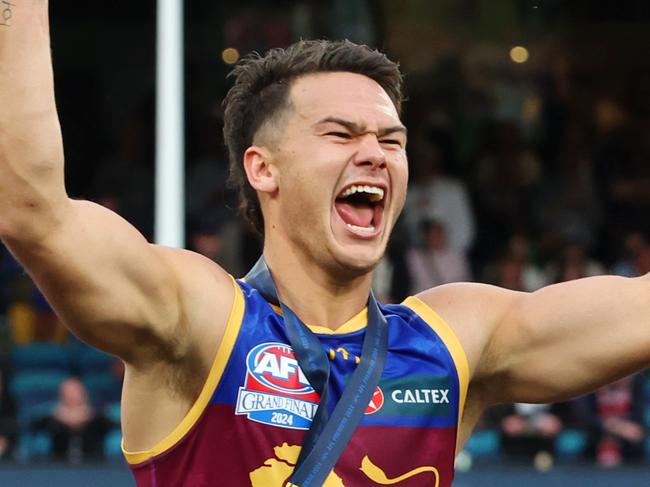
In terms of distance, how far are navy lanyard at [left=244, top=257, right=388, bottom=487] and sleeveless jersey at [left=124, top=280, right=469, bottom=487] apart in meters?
0.02

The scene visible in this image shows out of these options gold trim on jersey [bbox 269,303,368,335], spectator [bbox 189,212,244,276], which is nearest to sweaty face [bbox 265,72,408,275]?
gold trim on jersey [bbox 269,303,368,335]

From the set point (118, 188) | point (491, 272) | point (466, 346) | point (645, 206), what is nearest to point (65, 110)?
point (118, 188)

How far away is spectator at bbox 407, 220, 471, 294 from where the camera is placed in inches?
379

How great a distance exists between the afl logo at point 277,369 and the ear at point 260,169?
469 millimetres

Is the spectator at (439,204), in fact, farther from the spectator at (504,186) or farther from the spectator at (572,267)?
the spectator at (572,267)

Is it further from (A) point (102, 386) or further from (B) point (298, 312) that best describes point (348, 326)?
(A) point (102, 386)

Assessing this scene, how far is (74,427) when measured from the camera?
861cm

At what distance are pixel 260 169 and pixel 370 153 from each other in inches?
12.8

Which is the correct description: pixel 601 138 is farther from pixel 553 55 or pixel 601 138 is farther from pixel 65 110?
pixel 65 110

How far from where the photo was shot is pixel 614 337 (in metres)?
3.42

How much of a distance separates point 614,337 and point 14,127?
1.55 m

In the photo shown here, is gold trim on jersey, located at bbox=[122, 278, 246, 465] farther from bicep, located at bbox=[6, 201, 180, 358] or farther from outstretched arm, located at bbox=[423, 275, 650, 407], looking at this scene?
outstretched arm, located at bbox=[423, 275, 650, 407]

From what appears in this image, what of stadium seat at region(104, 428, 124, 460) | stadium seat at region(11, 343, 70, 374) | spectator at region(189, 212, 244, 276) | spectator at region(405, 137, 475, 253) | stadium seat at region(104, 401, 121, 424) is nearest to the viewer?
stadium seat at region(104, 428, 124, 460)

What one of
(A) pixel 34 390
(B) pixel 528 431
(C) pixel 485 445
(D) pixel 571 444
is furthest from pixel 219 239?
(D) pixel 571 444
